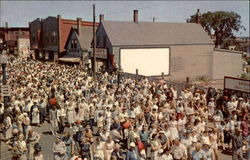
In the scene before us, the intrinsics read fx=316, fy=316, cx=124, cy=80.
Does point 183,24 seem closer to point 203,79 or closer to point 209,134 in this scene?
point 203,79

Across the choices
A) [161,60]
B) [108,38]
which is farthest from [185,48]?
[108,38]

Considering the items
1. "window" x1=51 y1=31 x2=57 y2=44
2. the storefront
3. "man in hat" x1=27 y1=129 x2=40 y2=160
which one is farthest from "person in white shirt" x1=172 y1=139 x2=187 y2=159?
"window" x1=51 y1=31 x2=57 y2=44

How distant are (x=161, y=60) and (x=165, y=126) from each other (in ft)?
95.1

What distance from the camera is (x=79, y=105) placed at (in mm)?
16438

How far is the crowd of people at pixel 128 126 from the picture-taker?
10.9 meters

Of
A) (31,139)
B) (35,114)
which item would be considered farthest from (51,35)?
(31,139)

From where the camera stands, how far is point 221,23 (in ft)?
288

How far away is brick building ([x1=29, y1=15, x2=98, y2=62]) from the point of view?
5209 cm

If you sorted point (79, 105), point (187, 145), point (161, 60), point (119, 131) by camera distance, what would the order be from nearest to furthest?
point (187, 145), point (119, 131), point (79, 105), point (161, 60)

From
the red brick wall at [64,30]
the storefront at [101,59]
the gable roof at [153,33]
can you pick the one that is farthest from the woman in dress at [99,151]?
the red brick wall at [64,30]

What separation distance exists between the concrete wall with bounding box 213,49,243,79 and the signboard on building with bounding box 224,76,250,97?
2776cm

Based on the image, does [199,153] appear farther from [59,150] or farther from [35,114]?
[35,114]

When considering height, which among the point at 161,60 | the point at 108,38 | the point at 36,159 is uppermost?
the point at 108,38

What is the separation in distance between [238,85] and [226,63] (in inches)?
1157
